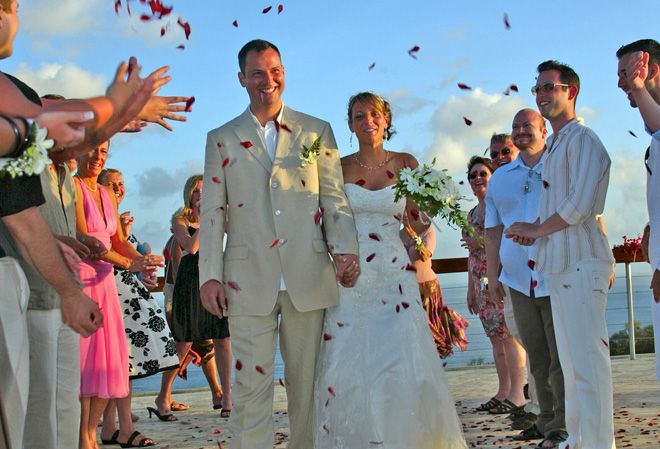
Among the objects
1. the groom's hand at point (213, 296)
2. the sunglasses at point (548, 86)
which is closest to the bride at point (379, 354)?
the groom's hand at point (213, 296)

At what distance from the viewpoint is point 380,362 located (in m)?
3.83

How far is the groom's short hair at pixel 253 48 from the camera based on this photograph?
12.7 ft

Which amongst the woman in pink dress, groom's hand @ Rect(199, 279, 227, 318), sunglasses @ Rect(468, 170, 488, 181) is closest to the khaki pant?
groom's hand @ Rect(199, 279, 227, 318)

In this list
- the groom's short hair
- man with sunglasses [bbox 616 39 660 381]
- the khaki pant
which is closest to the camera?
the khaki pant

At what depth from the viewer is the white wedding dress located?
364 cm

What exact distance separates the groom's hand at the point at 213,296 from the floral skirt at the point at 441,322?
2732 mm

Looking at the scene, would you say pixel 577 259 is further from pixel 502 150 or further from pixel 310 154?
pixel 502 150

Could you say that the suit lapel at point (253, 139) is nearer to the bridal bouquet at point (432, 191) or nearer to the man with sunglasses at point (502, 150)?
the bridal bouquet at point (432, 191)

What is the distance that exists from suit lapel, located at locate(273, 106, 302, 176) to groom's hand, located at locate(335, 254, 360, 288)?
24.4 inches

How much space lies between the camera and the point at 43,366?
2.46 metres

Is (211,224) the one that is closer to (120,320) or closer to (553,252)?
(120,320)

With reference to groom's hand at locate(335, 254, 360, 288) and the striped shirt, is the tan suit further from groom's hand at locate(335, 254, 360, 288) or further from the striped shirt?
the striped shirt

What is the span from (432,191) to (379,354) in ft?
3.22

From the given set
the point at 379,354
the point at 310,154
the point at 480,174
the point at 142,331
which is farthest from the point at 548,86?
the point at 142,331
